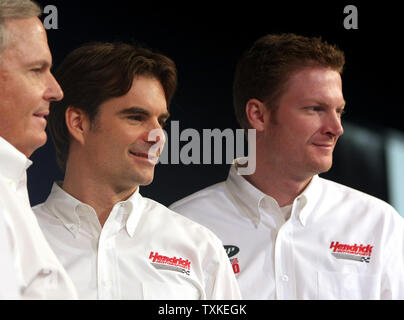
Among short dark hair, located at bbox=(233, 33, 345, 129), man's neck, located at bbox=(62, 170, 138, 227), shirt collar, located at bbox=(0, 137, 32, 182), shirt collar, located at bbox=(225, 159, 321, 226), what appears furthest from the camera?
short dark hair, located at bbox=(233, 33, 345, 129)

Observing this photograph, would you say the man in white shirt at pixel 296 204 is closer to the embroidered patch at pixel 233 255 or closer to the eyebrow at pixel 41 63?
the embroidered patch at pixel 233 255

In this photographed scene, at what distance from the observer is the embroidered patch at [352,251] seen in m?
2.62

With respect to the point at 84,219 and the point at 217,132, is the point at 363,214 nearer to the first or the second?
the point at 217,132

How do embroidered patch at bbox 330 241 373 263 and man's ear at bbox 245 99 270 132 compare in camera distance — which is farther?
man's ear at bbox 245 99 270 132

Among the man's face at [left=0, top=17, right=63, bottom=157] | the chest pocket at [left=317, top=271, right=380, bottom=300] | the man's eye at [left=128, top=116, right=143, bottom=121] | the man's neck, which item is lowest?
the chest pocket at [left=317, top=271, right=380, bottom=300]

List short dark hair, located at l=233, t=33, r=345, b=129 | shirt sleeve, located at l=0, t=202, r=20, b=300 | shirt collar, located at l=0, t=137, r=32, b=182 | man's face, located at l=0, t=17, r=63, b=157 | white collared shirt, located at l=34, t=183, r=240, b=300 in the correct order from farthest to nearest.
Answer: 1. short dark hair, located at l=233, t=33, r=345, b=129
2. white collared shirt, located at l=34, t=183, r=240, b=300
3. man's face, located at l=0, t=17, r=63, b=157
4. shirt collar, located at l=0, t=137, r=32, b=182
5. shirt sleeve, located at l=0, t=202, r=20, b=300

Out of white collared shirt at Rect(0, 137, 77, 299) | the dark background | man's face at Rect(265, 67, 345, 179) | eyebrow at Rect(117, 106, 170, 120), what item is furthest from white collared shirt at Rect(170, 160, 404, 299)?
white collared shirt at Rect(0, 137, 77, 299)

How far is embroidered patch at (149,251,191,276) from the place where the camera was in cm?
241

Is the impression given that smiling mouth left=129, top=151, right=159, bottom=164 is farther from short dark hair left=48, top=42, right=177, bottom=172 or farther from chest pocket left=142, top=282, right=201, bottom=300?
chest pocket left=142, top=282, right=201, bottom=300

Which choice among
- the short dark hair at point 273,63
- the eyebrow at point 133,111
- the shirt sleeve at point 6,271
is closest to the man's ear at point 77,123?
the eyebrow at point 133,111

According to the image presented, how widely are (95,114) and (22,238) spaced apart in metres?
0.97

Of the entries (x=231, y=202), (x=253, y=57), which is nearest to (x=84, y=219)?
(x=231, y=202)

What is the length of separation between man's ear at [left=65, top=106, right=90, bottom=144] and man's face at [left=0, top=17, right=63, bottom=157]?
33cm

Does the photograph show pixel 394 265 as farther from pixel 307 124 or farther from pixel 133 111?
pixel 133 111
